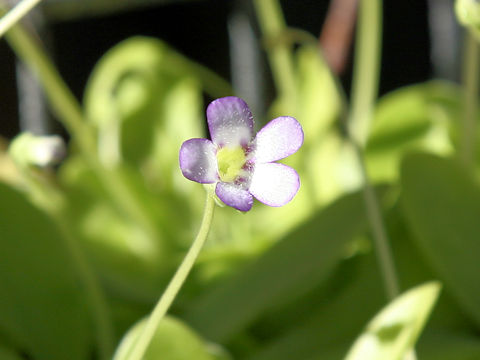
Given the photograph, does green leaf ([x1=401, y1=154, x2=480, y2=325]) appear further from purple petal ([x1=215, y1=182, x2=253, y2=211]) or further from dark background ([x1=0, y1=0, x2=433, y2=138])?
dark background ([x1=0, y1=0, x2=433, y2=138])

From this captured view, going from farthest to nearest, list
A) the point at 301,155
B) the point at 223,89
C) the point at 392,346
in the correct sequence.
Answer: the point at 223,89
the point at 301,155
the point at 392,346

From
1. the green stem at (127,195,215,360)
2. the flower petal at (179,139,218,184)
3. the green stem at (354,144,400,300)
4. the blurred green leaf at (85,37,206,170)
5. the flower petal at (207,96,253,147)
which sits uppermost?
the blurred green leaf at (85,37,206,170)

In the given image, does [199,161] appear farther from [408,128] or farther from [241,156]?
[408,128]

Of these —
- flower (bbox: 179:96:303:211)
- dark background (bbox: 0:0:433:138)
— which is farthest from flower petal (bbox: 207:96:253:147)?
dark background (bbox: 0:0:433:138)

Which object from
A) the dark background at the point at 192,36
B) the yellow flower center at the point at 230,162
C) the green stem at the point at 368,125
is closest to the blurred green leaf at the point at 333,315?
the green stem at the point at 368,125

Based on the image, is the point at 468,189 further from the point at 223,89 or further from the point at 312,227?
the point at 223,89

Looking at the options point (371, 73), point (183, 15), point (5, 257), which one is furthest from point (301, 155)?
point (183, 15)

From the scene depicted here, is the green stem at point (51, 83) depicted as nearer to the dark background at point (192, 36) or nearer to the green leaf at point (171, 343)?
the green leaf at point (171, 343)

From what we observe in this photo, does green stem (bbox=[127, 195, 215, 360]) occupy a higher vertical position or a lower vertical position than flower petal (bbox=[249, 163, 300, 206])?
lower
